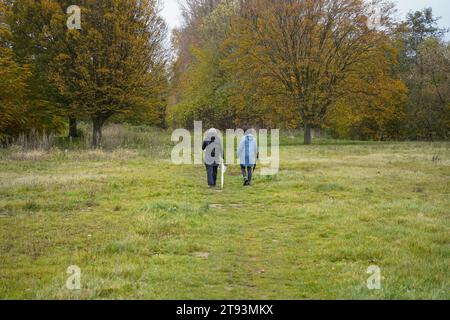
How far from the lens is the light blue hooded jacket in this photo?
1590cm

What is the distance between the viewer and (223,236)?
9133 millimetres

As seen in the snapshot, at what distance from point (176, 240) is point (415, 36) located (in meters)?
53.2

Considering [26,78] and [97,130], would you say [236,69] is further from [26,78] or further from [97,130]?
[26,78]

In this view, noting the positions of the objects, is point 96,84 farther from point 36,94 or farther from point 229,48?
point 229,48

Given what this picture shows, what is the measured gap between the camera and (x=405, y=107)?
4509cm

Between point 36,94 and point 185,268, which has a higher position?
point 36,94

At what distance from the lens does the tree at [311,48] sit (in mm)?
35969

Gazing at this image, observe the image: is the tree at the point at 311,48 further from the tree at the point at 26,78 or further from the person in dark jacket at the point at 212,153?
the person in dark jacket at the point at 212,153

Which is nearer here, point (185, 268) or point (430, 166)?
point (185, 268)

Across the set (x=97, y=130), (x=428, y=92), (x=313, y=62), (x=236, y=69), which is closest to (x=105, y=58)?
(x=97, y=130)

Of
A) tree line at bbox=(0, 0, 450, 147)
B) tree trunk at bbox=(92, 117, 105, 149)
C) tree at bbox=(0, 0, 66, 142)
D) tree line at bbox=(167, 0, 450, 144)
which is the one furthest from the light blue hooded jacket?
tree line at bbox=(167, 0, 450, 144)
